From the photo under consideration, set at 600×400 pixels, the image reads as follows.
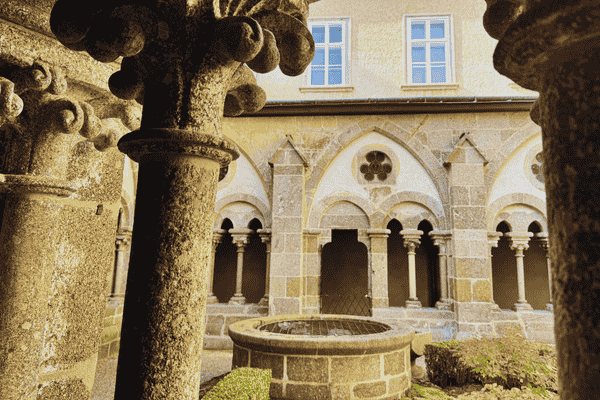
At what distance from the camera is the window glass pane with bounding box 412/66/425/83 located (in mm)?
7949

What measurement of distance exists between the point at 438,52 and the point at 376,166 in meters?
2.84

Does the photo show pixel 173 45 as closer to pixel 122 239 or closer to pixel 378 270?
pixel 378 270

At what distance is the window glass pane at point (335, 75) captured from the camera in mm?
8117

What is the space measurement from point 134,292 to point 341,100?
21.3 feet

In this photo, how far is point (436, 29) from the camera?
320 inches

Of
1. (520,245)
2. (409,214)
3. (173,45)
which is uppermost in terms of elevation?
(409,214)

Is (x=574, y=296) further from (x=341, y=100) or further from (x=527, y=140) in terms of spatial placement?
(x=527, y=140)

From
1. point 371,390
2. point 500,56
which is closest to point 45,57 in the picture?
point 500,56

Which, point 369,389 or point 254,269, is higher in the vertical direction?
point 254,269

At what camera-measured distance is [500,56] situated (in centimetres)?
100

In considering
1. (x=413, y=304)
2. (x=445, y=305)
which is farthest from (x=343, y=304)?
(x=445, y=305)

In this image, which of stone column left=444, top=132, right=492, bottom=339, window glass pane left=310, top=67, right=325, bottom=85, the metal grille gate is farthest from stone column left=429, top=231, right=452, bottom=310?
window glass pane left=310, top=67, right=325, bottom=85

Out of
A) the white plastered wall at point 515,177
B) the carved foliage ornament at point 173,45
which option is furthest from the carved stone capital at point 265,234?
the carved foliage ornament at point 173,45

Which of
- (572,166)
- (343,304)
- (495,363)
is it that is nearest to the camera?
(572,166)
